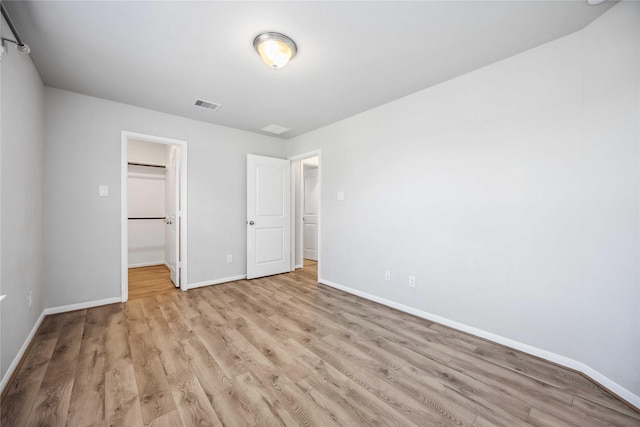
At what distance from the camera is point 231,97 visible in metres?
2.91

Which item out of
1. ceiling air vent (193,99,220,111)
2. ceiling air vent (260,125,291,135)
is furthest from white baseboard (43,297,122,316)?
ceiling air vent (260,125,291,135)

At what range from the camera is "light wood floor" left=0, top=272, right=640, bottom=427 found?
1.41 meters

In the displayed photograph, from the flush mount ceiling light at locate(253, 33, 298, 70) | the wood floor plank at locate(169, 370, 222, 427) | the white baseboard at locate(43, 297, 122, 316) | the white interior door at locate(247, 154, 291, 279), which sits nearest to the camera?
the wood floor plank at locate(169, 370, 222, 427)

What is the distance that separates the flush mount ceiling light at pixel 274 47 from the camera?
1.87 m

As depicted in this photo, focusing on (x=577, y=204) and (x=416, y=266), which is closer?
(x=577, y=204)

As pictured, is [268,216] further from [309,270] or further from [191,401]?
[191,401]

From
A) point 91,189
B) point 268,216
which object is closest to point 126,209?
point 91,189

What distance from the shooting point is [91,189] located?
9.57 ft

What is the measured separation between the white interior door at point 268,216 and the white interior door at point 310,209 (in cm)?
141

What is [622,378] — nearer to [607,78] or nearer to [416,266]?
[416,266]

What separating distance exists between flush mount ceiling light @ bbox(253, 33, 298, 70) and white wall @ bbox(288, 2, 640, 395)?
1.51 m

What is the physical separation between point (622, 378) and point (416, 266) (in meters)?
1.51

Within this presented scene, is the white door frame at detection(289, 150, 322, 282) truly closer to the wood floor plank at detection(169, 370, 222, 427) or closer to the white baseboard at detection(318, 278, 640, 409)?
the white baseboard at detection(318, 278, 640, 409)

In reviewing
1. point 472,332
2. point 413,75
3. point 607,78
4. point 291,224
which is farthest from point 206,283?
point 607,78
